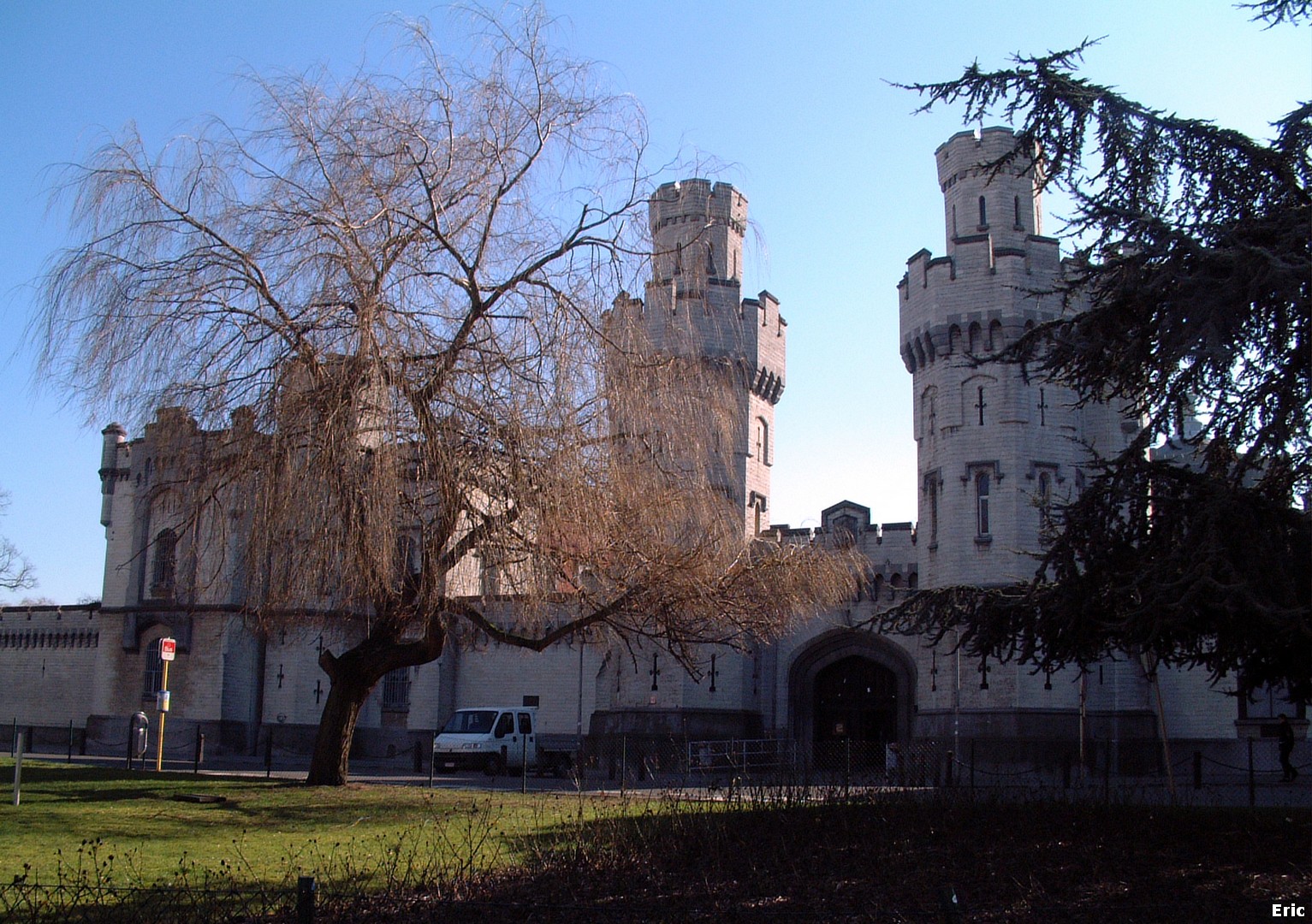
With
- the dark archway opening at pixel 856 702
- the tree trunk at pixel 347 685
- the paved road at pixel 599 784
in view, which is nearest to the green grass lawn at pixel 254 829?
the tree trunk at pixel 347 685

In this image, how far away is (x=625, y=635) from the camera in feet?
55.9

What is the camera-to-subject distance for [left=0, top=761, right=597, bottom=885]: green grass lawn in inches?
394

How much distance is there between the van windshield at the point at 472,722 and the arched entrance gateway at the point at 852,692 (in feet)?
27.2

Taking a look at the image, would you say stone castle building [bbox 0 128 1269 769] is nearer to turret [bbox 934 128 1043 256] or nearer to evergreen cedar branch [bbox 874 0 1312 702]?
turret [bbox 934 128 1043 256]

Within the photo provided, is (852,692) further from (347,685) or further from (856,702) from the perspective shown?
(347,685)

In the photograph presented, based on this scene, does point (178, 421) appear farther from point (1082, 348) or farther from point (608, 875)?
point (1082, 348)

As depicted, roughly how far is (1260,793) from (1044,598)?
12.5 metres

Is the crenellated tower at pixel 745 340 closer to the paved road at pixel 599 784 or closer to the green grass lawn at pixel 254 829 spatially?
the paved road at pixel 599 784

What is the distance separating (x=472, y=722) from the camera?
2939 centimetres

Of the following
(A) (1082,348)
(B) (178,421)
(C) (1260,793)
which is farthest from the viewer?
(C) (1260,793)

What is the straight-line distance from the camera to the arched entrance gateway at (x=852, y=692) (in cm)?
3142

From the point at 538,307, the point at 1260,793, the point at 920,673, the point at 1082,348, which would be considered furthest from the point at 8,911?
the point at 920,673

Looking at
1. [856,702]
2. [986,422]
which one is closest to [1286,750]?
[986,422]

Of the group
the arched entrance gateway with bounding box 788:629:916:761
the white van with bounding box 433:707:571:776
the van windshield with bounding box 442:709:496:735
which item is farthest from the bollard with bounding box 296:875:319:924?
the arched entrance gateway with bounding box 788:629:916:761
